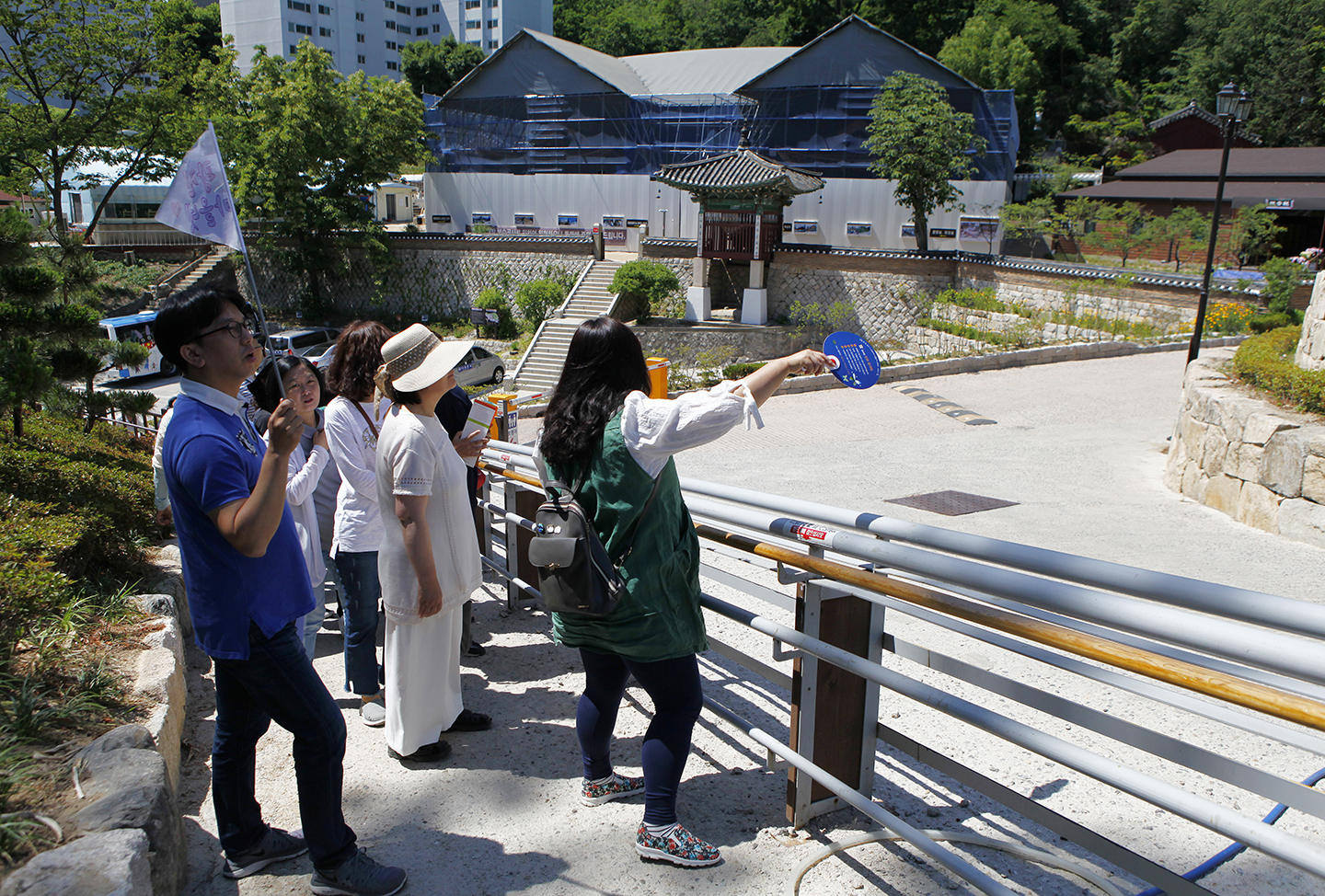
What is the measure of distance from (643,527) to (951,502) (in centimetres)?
728

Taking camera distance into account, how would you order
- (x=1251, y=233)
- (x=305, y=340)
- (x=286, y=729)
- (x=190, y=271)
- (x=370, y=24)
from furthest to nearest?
(x=370, y=24)
(x=190, y=271)
(x=305, y=340)
(x=1251, y=233)
(x=286, y=729)

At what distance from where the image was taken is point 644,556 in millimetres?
2387

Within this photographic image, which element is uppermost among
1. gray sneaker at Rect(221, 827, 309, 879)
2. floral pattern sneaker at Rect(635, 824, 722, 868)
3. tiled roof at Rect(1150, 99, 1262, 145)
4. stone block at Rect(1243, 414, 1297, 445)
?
tiled roof at Rect(1150, 99, 1262, 145)

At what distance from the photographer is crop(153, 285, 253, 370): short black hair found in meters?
2.23

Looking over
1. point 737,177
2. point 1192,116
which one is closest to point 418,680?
point 737,177

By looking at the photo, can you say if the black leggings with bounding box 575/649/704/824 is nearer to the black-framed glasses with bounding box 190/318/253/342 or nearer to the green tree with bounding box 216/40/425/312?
the black-framed glasses with bounding box 190/318/253/342

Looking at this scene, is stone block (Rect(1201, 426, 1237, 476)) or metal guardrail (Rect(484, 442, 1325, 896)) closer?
metal guardrail (Rect(484, 442, 1325, 896))

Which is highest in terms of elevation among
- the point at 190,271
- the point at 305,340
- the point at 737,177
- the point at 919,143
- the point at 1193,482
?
the point at 919,143

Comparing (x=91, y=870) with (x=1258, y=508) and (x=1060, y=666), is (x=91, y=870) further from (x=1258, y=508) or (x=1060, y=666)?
(x=1258, y=508)

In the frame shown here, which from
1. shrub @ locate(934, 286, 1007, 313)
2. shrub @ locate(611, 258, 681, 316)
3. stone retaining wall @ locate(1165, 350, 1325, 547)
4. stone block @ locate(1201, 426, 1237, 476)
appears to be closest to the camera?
stone retaining wall @ locate(1165, 350, 1325, 547)

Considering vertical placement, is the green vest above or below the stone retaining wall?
above

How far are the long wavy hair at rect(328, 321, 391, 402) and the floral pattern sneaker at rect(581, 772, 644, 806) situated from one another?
1897mm

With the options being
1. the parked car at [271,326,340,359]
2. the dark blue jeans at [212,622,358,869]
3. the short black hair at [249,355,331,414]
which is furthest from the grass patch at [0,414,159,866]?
the parked car at [271,326,340,359]

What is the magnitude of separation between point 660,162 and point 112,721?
35.4 metres
